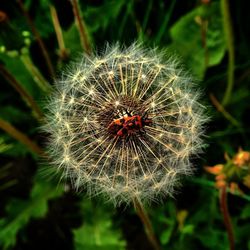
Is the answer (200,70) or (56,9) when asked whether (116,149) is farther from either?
(56,9)

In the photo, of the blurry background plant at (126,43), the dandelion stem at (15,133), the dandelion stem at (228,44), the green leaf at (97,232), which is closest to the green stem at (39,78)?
the blurry background plant at (126,43)

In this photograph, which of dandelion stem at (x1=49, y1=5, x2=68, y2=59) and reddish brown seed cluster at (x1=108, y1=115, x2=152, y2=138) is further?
dandelion stem at (x1=49, y1=5, x2=68, y2=59)

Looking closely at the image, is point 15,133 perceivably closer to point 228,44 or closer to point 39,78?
point 39,78

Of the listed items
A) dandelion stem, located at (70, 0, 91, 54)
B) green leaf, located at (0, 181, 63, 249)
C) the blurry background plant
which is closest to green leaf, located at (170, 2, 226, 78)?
the blurry background plant

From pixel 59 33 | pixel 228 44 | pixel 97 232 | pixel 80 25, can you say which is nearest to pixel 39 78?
pixel 59 33

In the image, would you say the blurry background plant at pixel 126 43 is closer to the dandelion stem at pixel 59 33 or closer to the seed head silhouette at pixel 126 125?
the dandelion stem at pixel 59 33

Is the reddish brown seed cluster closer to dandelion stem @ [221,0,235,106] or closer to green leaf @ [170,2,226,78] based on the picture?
dandelion stem @ [221,0,235,106]
